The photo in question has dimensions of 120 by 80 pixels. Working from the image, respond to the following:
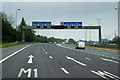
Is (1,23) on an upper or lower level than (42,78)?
upper

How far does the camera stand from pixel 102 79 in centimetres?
852

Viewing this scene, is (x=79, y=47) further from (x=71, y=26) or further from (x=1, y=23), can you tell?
(x=1, y=23)

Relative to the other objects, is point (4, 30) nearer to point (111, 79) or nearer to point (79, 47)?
point (79, 47)

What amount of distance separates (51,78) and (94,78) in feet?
6.43

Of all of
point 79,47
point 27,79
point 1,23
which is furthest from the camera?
point 1,23

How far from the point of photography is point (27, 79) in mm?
8344

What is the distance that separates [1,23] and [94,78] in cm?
7732

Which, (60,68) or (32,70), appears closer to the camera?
(32,70)

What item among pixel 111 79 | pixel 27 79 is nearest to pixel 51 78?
pixel 27 79

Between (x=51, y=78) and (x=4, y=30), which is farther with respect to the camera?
(x=4, y=30)

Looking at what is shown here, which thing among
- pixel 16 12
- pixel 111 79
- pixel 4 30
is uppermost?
pixel 16 12

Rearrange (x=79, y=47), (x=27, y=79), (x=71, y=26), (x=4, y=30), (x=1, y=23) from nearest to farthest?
(x=27, y=79)
(x=79, y=47)
(x=71, y=26)
(x=1, y=23)
(x=4, y=30)

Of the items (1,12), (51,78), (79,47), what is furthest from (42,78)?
(1,12)

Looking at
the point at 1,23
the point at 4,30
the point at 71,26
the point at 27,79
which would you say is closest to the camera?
the point at 27,79
